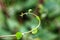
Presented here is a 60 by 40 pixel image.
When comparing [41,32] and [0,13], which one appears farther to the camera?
[0,13]

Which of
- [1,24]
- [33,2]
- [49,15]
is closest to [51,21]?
[49,15]

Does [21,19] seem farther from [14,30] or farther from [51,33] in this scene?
[51,33]

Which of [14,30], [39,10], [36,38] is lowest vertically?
[36,38]

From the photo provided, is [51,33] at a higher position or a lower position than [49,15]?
lower

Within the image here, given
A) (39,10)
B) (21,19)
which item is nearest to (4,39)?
(21,19)

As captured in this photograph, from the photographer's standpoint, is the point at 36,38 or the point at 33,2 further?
the point at 33,2

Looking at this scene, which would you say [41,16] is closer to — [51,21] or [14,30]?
[51,21]
